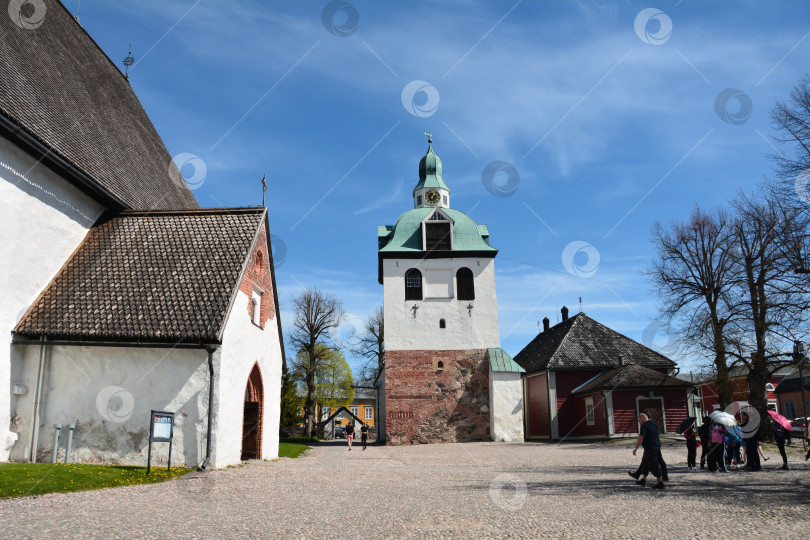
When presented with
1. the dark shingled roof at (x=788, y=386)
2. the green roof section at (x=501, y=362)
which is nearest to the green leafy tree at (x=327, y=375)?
the green roof section at (x=501, y=362)

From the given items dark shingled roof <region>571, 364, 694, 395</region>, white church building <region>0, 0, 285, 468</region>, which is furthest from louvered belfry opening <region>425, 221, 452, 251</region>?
white church building <region>0, 0, 285, 468</region>

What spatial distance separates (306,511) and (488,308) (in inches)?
1013

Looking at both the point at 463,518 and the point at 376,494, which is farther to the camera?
the point at 376,494

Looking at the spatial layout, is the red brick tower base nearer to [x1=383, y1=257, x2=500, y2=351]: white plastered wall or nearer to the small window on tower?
[x1=383, y1=257, x2=500, y2=351]: white plastered wall

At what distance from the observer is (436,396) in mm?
32281

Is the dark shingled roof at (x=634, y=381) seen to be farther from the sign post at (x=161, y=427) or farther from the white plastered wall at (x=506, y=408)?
the sign post at (x=161, y=427)

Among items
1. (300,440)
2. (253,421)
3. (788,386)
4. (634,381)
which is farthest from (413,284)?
(788,386)

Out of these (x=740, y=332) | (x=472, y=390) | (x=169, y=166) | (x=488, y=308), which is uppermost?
(x=169, y=166)

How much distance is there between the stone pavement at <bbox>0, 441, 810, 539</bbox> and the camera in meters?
7.36

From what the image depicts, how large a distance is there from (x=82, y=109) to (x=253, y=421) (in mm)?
10877

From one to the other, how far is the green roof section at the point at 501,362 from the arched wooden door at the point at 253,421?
16560 mm

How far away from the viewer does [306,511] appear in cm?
888

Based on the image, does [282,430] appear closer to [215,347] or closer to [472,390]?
[472,390]

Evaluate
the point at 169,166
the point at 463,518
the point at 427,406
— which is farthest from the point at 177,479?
the point at 427,406
